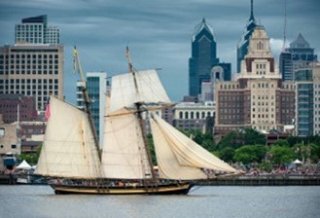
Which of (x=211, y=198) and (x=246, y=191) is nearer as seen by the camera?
(x=211, y=198)

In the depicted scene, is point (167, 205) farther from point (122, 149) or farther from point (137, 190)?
point (122, 149)

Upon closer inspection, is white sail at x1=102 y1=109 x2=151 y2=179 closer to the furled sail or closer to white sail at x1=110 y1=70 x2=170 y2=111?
the furled sail

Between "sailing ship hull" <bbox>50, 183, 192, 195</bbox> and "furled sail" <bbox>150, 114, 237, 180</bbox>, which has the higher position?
"furled sail" <bbox>150, 114, 237, 180</bbox>

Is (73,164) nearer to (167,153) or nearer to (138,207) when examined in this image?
(167,153)

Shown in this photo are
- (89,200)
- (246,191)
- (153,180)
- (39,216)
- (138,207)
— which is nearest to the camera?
(39,216)

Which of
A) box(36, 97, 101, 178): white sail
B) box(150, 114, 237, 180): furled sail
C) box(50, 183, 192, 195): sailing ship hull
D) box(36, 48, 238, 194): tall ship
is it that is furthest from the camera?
box(36, 97, 101, 178): white sail

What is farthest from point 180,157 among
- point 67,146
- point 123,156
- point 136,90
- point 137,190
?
point 67,146

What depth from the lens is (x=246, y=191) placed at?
186 m

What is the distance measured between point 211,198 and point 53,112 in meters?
16.9

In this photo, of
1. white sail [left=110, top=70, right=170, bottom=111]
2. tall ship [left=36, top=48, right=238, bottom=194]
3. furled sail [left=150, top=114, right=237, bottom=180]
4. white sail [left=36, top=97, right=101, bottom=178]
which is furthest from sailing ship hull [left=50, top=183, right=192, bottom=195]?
white sail [left=110, top=70, right=170, bottom=111]

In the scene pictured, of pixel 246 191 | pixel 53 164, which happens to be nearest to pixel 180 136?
pixel 53 164

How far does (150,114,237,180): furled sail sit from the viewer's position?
16162 cm

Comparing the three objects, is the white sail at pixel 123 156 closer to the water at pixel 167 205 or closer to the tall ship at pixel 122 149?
the tall ship at pixel 122 149

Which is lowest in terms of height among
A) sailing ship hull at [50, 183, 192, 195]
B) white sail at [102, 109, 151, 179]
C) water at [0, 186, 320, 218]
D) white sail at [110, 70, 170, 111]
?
water at [0, 186, 320, 218]
